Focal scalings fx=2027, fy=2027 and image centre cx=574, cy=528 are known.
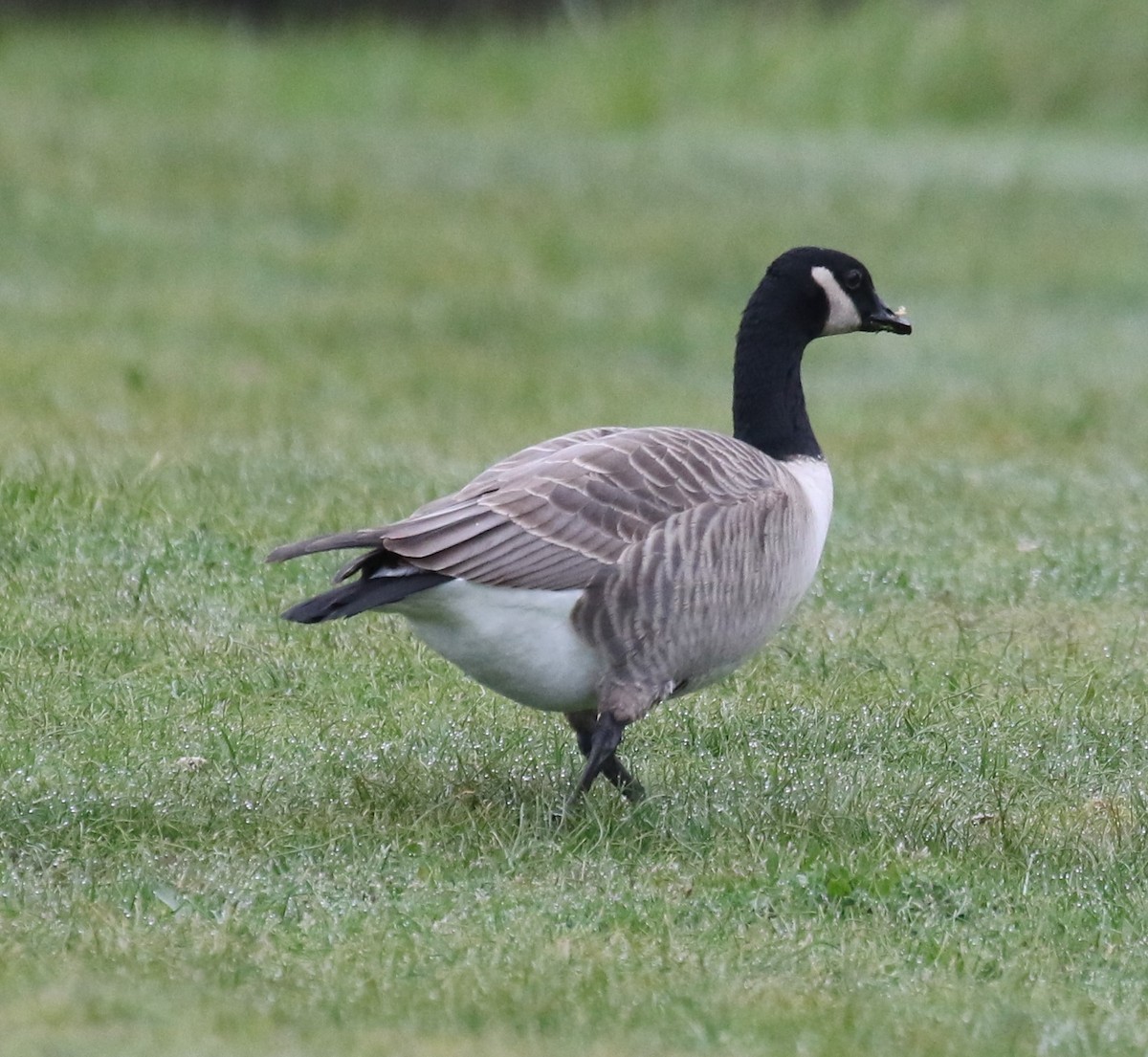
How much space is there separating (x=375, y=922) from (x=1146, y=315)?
1373 cm

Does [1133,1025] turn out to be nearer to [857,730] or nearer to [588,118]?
[857,730]

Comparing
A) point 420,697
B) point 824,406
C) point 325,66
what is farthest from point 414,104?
point 420,697

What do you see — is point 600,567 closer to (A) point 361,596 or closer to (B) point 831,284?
(A) point 361,596

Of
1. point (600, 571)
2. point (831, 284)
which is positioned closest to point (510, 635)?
point (600, 571)

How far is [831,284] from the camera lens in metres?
6.54

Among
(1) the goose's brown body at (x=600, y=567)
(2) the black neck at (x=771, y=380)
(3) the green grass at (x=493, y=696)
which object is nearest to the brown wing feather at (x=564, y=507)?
(1) the goose's brown body at (x=600, y=567)

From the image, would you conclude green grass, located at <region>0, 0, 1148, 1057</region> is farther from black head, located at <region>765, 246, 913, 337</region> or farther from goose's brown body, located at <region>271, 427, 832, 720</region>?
black head, located at <region>765, 246, 913, 337</region>

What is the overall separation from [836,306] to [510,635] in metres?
1.87

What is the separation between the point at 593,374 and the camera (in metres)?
14.5

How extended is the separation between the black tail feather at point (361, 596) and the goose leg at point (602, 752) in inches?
25.3

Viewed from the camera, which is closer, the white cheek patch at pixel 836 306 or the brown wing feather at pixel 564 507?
the brown wing feather at pixel 564 507

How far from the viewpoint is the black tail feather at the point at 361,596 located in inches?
198

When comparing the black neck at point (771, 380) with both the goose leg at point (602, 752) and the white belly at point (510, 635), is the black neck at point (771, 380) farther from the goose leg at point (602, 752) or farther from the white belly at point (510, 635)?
the white belly at point (510, 635)

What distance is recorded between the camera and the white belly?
5332 millimetres
